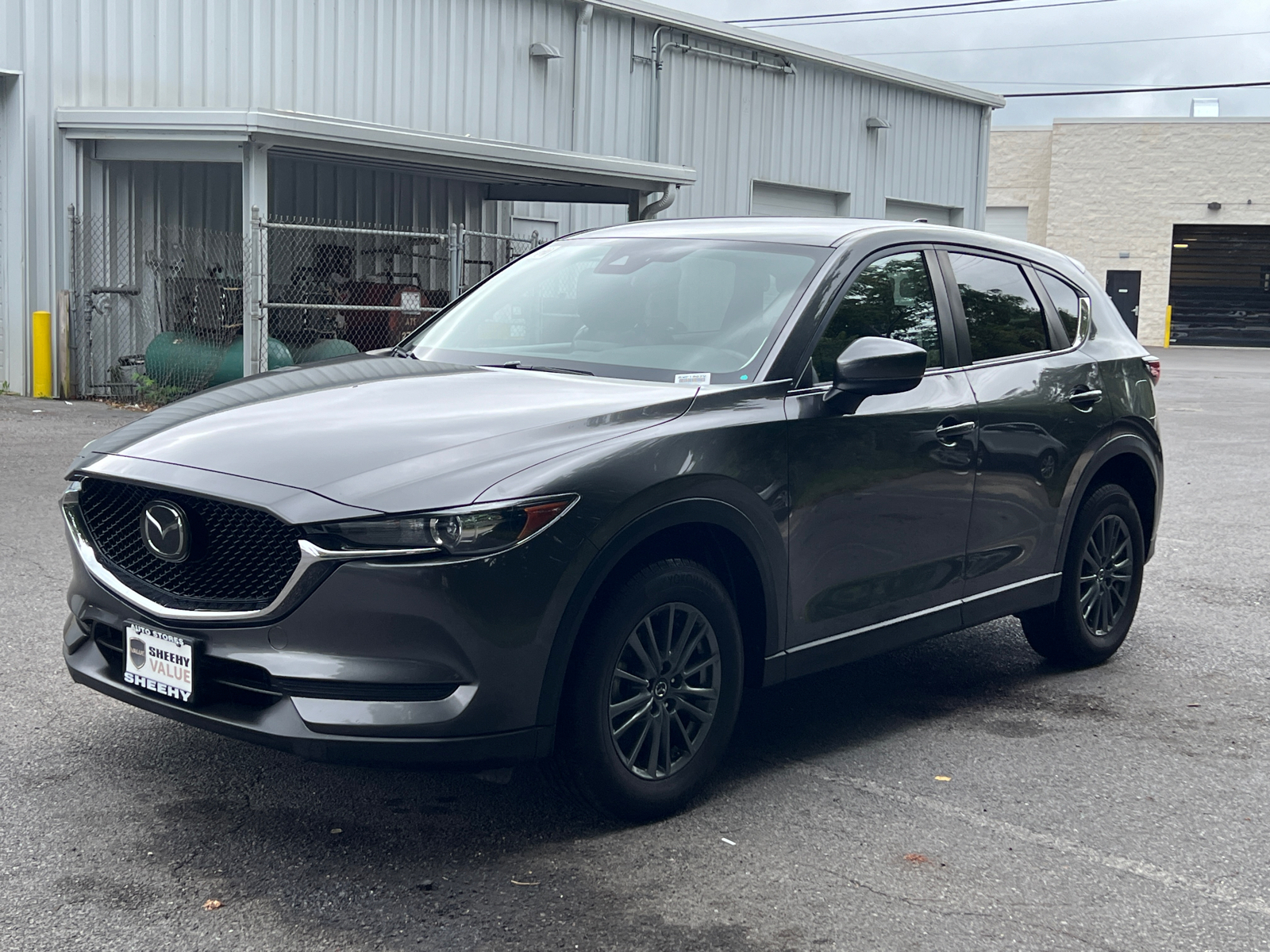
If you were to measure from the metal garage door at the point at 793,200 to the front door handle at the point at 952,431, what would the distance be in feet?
62.3

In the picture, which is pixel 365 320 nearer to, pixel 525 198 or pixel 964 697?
pixel 525 198

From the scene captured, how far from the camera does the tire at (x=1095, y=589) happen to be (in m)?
5.81

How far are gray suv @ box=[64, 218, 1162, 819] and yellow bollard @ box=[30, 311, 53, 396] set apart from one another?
11.2 meters

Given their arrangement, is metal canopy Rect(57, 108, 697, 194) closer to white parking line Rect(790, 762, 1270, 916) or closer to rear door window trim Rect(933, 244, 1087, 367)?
rear door window trim Rect(933, 244, 1087, 367)

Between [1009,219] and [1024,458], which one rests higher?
[1009,219]

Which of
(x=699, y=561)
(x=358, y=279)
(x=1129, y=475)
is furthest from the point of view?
(x=358, y=279)

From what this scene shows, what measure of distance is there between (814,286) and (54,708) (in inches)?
118

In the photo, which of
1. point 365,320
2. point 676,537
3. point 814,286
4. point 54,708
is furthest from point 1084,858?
point 365,320

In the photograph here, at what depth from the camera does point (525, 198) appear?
20.3 m

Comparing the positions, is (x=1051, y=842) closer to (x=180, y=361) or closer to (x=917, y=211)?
(x=180, y=361)

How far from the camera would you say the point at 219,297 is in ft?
55.3

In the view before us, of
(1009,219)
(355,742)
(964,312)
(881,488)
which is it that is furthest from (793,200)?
(1009,219)

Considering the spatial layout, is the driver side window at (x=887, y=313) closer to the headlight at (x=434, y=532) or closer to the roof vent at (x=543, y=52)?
the headlight at (x=434, y=532)

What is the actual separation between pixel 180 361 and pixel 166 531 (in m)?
12.3
